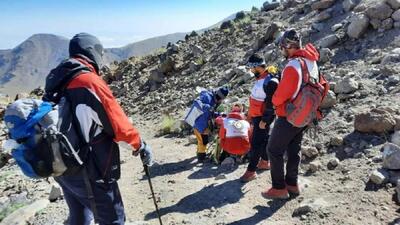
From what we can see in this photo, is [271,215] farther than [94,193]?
Yes

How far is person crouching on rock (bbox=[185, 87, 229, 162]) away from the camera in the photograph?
8.00 meters

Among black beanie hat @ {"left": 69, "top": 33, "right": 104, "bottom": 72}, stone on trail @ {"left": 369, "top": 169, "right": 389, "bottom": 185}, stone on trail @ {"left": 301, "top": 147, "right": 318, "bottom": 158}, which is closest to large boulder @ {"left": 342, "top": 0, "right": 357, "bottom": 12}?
stone on trail @ {"left": 301, "top": 147, "right": 318, "bottom": 158}

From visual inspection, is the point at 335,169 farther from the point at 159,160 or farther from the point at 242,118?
the point at 159,160

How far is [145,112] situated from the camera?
48.7ft

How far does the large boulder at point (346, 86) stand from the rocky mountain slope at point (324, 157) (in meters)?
0.02

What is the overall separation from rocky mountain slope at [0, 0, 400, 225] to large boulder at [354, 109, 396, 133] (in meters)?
0.01

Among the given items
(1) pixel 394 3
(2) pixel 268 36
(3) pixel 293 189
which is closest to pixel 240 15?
(2) pixel 268 36

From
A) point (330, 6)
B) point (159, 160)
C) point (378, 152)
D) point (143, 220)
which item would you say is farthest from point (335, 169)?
point (330, 6)

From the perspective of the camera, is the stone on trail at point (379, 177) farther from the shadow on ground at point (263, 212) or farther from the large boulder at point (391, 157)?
the shadow on ground at point (263, 212)

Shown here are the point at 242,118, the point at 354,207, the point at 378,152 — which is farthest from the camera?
the point at 242,118

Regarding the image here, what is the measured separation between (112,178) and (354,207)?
2.92 meters

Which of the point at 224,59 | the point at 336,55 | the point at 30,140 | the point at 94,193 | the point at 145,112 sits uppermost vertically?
Answer: the point at 30,140

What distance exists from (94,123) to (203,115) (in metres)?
4.34

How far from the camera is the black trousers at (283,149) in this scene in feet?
17.7
